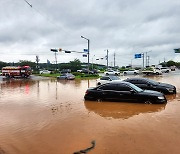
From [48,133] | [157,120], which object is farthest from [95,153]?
[157,120]

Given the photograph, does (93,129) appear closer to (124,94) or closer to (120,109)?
(120,109)

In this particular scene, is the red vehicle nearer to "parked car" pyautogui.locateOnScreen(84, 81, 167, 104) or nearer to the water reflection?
"parked car" pyautogui.locateOnScreen(84, 81, 167, 104)

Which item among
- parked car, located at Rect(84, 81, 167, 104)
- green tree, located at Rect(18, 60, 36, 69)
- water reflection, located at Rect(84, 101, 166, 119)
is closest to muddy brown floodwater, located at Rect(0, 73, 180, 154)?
water reflection, located at Rect(84, 101, 166, 119)

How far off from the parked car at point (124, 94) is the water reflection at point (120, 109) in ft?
1.26

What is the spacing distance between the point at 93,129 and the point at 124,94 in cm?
567

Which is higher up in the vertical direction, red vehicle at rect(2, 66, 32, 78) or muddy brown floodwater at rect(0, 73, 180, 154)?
red vehicle at rect(2, 66, 32, 78)

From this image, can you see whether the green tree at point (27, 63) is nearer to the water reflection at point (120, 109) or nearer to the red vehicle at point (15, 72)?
the red vehicle at point (15, 72)

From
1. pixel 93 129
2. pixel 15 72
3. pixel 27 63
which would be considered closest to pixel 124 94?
pixel 93 129

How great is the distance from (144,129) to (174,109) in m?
4.56

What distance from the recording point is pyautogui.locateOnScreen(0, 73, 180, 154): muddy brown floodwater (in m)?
7.04

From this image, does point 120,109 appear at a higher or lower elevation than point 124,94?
lower

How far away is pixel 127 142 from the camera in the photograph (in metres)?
7.40

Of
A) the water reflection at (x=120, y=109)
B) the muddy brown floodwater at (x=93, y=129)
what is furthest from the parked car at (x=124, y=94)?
the muddy brown floodwater at (x=93, y=129)

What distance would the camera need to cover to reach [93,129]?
29.2 ft
